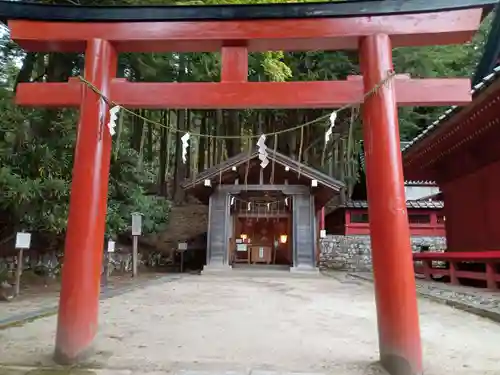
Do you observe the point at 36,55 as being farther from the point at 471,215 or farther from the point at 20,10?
the point at 471,215

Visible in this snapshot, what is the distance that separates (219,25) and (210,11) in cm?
17

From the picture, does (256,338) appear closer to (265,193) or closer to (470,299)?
(470,299)

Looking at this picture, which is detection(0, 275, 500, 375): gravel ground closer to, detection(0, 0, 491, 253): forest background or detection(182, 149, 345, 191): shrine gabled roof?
detection(0, 0, 491, 253): forest background

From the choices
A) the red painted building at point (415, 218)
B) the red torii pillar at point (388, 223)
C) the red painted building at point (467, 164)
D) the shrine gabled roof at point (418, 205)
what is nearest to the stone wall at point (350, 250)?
the red painted building at point (415, 218)

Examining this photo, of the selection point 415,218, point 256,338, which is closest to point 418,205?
point 415,218

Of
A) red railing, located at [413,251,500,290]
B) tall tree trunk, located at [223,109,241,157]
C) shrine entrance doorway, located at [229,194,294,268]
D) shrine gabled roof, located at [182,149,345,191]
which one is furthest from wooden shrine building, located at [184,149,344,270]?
tall tree trunk, located at [223,109,241,157]

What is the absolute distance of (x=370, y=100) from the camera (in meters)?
3.87

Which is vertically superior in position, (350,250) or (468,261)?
(350,250)

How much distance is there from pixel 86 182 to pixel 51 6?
194 centimetres

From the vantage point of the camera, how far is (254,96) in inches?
159

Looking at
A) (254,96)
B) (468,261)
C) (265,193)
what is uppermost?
(265,193)

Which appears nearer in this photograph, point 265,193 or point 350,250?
point 265,193

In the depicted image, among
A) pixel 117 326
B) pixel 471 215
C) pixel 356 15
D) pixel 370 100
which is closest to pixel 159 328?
pixel 117 326

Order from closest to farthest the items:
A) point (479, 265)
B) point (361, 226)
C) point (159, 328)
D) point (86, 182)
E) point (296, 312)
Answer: point (86, 182) → point (159, 328) → point (296, 312) → point (479, 265) → point (361, 226)
